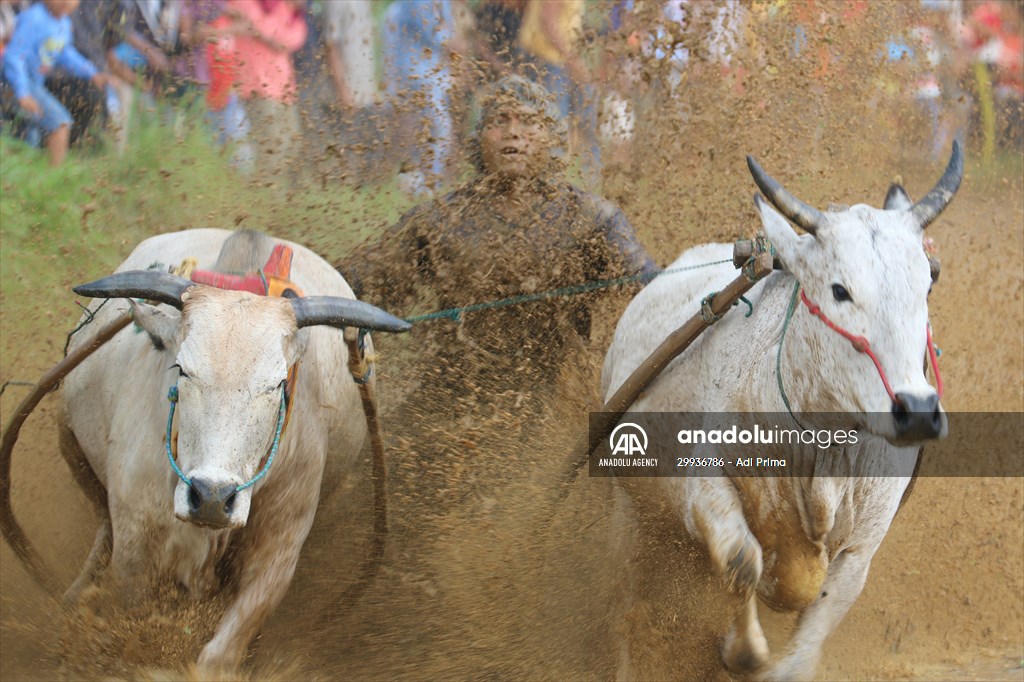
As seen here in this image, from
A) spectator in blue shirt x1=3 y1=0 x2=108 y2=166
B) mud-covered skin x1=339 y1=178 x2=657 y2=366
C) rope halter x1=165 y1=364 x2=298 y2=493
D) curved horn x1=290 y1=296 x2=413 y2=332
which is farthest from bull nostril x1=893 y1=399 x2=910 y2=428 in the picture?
spectator in blue shirt x1=3 y1=0 x2=108 y2=166

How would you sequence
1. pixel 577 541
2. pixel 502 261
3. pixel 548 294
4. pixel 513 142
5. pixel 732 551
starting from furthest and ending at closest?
pixel 513 142 → pixel 502 261 → pixel 548 294 → pixel 577 541 → pixel 732 551

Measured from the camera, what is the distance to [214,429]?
9.88ft

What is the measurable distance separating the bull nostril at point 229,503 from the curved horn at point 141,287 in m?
0.65

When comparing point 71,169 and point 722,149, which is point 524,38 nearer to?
point 722,149

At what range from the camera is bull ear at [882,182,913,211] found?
3371 mm

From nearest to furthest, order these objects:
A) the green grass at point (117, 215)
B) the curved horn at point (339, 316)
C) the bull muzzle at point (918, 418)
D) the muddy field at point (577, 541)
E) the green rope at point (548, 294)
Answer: the bull muzzle at point (918, 418), the curved horn at point (339, 316), the muddy field at point (577, 541), the green rope at point (548, 294), the green grass at point (117, 215)

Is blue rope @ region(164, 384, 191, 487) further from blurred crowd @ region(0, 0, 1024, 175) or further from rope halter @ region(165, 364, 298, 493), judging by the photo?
blurred crowd @ region(0, 0, 1024, 175)

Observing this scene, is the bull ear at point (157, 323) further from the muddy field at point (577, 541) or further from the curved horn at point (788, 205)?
the curved horn at point (788, 205)

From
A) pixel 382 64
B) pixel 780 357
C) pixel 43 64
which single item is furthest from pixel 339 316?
pixel 43 64

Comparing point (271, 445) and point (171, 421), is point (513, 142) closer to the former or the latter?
point (271, 445)

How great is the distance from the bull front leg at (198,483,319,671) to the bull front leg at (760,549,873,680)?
1.69 m

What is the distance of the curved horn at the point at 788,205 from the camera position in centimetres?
319

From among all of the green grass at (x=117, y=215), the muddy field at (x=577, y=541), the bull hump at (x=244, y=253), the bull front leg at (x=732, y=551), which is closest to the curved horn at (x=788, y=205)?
the bull front leg at (x=732, y=551)

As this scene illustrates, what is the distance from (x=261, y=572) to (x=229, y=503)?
2.20ft
